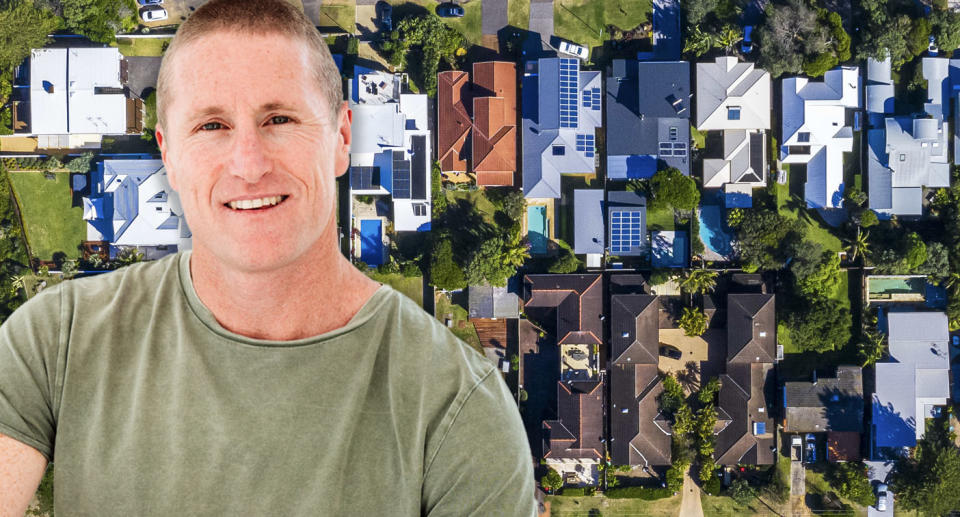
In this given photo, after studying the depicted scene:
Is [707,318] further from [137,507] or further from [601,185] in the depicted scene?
[137,507]

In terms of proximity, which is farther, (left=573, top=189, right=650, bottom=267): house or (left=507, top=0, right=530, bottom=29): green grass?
(left=507, top=0, right=530, bottom=29): green grass

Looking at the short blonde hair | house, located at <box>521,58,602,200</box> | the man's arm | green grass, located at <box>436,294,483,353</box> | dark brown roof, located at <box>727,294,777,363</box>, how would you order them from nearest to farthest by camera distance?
the man's arm → the short blonde hair → house, located at <box>521,58,602,200</box> → dark brown roof, located at <box>727,294,777,363</box> → green grass, located at <box>436,294,483,353</box>

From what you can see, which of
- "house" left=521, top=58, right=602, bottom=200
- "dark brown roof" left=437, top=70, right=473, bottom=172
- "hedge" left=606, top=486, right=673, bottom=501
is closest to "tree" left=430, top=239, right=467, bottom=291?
"dark brown roof" left=437, top=70, right=473, bottom=172

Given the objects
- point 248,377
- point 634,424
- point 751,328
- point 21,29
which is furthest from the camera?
point 634,424

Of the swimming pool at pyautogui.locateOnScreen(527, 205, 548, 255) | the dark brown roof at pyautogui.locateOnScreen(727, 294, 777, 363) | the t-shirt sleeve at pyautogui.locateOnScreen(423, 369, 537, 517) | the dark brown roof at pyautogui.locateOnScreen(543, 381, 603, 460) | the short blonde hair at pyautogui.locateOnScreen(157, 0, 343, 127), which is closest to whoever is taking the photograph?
the t-shirt sleeve at pyautogui.locateOnScreen(423, 369, 537, 517)

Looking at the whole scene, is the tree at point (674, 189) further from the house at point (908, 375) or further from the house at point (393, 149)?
the house at point (908, 375)

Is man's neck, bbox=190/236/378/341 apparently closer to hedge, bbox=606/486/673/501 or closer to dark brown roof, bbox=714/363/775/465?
hedge, bbox=606/486/673/501

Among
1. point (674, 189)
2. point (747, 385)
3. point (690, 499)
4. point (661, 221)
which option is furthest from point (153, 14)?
point (690, 499)

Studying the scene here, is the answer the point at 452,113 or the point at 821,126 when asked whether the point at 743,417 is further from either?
the point at 452,113

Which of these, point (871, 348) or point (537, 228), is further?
point (537, 228)
